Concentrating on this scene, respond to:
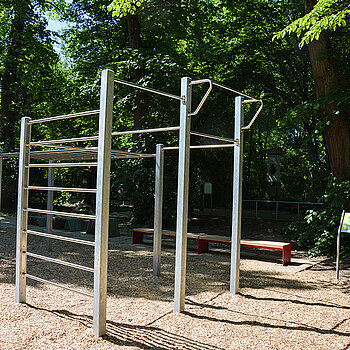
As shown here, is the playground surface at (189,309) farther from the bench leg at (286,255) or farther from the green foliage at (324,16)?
the green foliage at (324,16)

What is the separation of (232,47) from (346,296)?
11.4 m

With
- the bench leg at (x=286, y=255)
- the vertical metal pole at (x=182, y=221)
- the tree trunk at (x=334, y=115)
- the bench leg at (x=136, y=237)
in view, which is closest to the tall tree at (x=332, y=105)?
the tree trunk at (x=334, y=115)

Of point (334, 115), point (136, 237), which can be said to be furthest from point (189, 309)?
point (334, 115)

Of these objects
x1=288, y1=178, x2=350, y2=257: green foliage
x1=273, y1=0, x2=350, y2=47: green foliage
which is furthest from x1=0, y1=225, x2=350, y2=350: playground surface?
x1=273, y1=0, x2=350, y2=47: green foliage

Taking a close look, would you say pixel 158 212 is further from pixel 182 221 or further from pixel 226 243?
pixel 226 243

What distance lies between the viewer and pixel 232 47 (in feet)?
48.8

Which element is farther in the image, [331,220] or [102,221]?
[331,220]

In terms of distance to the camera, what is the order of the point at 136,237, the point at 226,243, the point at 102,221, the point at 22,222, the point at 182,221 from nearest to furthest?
the point at 102,221
the point at 182,221
the point at 22,222
the point at 226,243
the point at 136,237

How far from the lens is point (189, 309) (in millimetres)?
4551

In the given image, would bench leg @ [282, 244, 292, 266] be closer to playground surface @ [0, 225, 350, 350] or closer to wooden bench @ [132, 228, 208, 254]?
playground surface @ [0, 225, 350, 350]

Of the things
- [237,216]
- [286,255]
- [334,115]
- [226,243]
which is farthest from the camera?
[334,115]

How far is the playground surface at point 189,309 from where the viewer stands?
3.58m

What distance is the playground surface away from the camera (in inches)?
141

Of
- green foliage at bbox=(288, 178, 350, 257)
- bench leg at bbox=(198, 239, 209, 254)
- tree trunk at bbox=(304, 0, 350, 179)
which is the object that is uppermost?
tree trunk at bbox=(304, 0, 350, 179)
